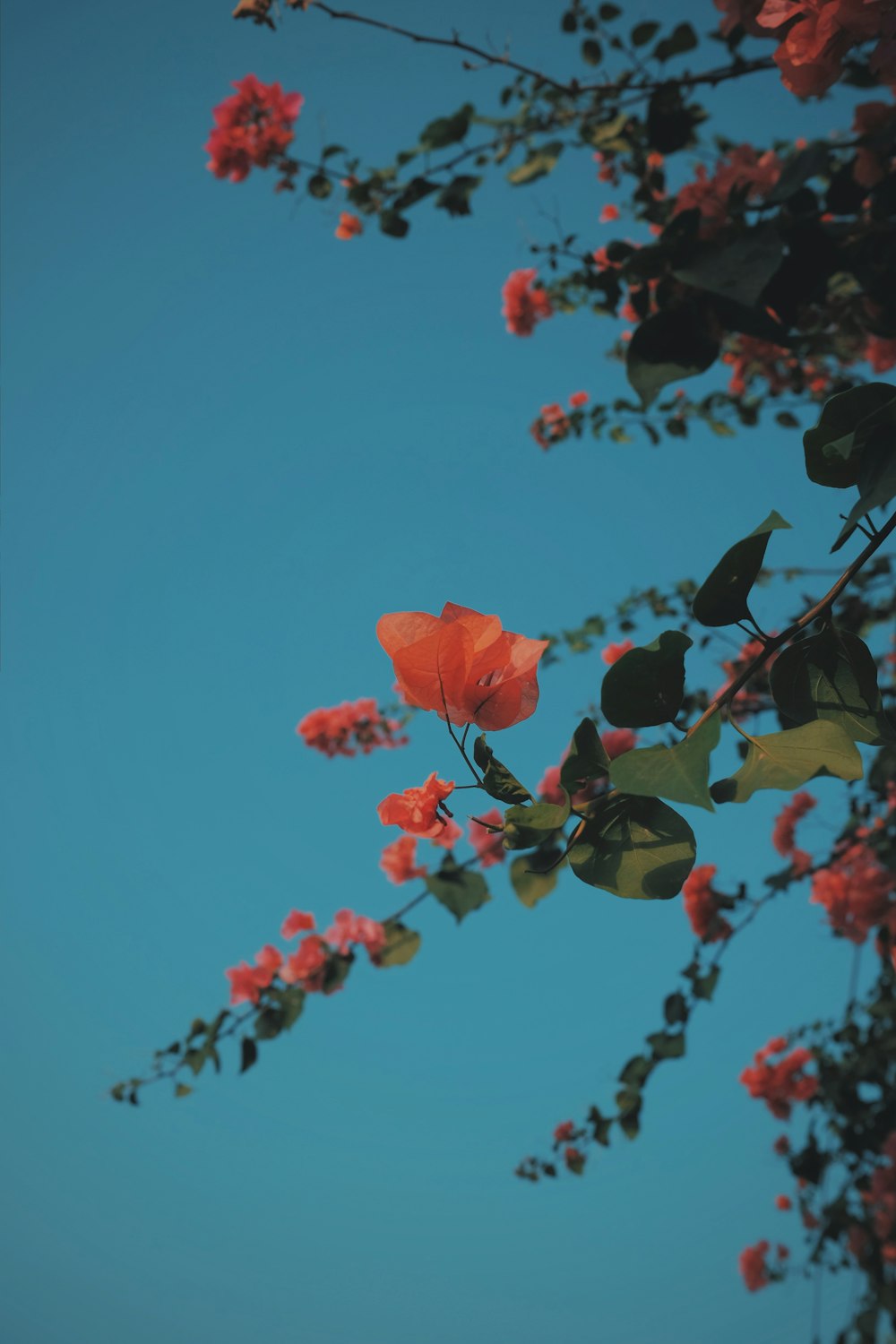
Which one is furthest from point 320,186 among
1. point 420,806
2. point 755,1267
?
point 755,1267

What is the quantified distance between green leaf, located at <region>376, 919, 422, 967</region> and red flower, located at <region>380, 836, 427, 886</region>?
1.35 ft

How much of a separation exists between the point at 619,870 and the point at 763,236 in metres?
0.78

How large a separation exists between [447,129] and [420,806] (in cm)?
136

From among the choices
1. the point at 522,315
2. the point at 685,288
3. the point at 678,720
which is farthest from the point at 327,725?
the point at 678,720

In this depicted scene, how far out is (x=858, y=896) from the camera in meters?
Answer: 1.59

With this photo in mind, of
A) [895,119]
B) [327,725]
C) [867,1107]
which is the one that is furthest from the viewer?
[327,725]

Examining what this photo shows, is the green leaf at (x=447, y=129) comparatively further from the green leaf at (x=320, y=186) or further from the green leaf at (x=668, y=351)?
the green leaf at (x=668, y=351)

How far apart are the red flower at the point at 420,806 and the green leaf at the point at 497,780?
0.06 feet

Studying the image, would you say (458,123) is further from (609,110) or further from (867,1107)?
(867,1107)

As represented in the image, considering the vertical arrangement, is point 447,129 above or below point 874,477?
above

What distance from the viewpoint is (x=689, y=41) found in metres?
1.24

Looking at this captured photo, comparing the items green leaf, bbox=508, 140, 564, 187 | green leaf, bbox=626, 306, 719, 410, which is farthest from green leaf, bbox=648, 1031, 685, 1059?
green leaf, bbox=508, 140, 564, 187

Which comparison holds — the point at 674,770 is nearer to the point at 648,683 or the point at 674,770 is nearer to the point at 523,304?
the point at 648,683

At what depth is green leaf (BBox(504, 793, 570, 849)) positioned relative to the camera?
0.31 m
